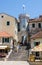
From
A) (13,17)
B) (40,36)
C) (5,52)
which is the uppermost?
(13,17)

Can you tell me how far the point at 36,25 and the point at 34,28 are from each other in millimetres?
981

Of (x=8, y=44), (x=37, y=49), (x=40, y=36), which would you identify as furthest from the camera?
(x=8, y=44)

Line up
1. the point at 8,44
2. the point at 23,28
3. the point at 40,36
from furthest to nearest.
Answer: the point at 23,28, the point at 8,44, the point at 40,36

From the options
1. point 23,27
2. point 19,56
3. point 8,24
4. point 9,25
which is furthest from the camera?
point 23,27

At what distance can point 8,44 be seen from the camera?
2566 inches

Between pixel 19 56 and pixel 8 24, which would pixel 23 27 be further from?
pixel 19 56

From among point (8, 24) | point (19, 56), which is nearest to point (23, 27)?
point (8, 24)

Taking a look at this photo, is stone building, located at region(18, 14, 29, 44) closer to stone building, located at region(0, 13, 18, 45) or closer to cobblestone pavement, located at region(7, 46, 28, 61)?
stone building, located at region(0, 13, 18, 45)

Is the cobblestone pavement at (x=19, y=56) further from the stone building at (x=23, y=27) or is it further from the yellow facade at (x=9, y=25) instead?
the stone building at (x=23, y=27)

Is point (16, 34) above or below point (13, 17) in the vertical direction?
below

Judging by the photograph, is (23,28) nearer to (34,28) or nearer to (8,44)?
(34,28)

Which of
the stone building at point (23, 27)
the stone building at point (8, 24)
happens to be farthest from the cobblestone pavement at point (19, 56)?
the stone building at point (23, 27)

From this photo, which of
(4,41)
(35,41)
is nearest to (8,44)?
(4,41)

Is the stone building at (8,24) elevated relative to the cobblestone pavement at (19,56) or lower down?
elevated
